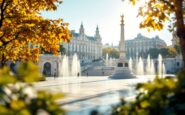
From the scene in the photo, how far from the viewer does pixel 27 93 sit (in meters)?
1.75

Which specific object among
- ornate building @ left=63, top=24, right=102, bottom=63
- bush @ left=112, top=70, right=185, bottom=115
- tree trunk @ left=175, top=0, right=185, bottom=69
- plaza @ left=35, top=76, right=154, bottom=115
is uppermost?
ornate building @ left=63, top=24, right=102, bottom=63

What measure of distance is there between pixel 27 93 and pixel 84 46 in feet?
489

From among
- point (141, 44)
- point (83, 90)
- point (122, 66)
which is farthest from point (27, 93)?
point (141, 44)

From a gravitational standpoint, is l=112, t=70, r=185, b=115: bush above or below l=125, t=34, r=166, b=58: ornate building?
below

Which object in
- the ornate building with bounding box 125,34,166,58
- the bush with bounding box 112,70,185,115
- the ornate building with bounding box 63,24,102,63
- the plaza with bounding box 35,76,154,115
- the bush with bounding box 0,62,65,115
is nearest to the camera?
the bush with bounding box 0,62,65,115

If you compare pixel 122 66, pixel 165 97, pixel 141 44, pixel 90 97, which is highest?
pixel 141 44

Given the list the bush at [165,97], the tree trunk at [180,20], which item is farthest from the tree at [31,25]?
the bush at [165,97]

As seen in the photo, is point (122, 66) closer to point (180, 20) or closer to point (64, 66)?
point (64, 66)

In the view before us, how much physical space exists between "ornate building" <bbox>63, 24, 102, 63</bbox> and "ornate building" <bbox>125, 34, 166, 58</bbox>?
73.6ft

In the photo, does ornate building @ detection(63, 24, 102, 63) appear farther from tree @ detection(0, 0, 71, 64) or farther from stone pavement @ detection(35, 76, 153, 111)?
tree @ detection(0, 0, 71, 64)

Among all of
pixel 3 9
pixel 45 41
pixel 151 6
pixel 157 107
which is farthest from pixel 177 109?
pixel 3 9

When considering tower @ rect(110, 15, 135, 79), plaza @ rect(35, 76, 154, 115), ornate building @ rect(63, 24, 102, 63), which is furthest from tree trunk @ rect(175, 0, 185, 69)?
ornate building @ rect(63, 24, 102, 63)

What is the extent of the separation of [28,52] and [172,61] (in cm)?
9156

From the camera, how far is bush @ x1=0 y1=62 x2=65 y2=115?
1667 millimetres
